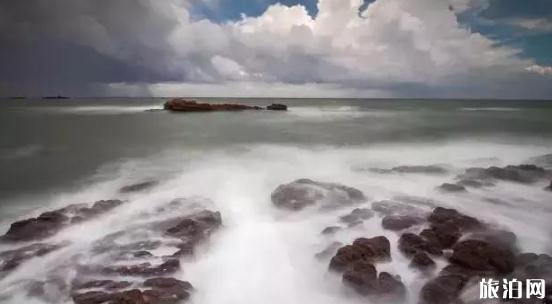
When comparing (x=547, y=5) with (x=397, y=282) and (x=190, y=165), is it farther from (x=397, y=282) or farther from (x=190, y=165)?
(x=190, y=165)

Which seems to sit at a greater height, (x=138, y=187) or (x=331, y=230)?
(x=138, y=187)

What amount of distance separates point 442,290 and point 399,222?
906mm

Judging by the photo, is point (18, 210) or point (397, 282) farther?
point (18, 210)

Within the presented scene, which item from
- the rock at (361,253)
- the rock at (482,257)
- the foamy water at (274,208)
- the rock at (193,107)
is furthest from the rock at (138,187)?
the rock at (193,107)

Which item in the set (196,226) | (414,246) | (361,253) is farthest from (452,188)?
(196,226)

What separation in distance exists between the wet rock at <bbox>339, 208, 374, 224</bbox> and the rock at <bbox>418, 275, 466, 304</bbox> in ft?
3.25

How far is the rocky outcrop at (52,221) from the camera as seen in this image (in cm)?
315

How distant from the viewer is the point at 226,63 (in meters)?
5.61

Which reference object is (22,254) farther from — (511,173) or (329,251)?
(511,173)

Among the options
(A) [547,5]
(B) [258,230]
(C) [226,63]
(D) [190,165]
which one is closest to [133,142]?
(D) [190,165]

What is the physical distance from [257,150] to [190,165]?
3.70 ft

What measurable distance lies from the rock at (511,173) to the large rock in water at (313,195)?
1.47m

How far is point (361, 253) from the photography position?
109 inches

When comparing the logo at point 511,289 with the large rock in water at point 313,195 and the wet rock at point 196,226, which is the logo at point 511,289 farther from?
the wet rock at point 196,226
